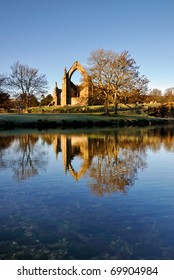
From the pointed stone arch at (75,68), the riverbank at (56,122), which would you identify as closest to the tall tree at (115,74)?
the riverbank at (56,122)

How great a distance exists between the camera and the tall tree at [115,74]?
53253 mm

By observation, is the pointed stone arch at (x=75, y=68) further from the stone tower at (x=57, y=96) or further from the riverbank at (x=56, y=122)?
the riverbank at (x=56, y=122)

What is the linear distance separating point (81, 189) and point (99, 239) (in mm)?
3698

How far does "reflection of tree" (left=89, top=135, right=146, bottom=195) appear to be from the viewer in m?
9.52

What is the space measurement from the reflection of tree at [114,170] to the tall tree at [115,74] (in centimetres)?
3826

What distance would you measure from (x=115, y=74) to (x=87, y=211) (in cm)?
4868

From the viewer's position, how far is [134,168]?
1281cm

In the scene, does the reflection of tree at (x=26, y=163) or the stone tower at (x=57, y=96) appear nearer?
the reflection of tree at (x=26, y=163)

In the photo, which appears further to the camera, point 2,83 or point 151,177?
point 2,83

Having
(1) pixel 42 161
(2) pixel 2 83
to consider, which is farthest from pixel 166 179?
(2) pixel 2 83

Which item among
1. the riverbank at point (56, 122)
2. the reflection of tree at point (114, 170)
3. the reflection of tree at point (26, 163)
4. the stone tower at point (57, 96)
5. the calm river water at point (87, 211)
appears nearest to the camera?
the calm river water at point (87, 211)

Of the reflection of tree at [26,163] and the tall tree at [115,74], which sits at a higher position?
the tall tree at [115,74]

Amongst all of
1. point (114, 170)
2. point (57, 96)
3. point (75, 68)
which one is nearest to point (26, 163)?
point (114, 170)
